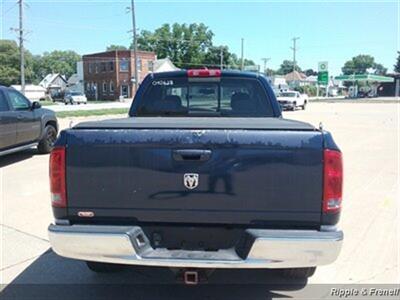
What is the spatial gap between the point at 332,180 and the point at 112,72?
66.3 m

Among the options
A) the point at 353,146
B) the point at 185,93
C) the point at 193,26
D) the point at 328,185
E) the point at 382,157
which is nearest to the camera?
the point at 328,185

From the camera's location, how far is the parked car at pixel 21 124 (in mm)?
9219

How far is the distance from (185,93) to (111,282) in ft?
7.65

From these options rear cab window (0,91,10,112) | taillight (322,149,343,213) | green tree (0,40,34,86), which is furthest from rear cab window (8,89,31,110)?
green tree (0,40,34,86)

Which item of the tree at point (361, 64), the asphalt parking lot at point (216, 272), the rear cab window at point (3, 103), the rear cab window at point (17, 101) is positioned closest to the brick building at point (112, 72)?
the rear cab window at point (17, 101)

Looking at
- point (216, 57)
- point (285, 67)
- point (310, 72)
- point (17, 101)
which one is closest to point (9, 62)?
point (216, 57)

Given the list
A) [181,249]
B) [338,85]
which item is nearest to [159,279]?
[181,249]

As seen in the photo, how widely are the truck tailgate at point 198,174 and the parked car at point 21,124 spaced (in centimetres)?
712

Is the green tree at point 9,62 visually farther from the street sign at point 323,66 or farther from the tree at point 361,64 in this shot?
the tree at point 361,64

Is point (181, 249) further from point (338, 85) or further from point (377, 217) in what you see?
point (338, 85)

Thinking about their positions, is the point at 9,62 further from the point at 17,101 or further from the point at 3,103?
the point at 3,103

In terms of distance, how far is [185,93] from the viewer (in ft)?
16.4

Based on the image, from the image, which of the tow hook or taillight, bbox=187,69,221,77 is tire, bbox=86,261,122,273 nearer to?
the tow hook

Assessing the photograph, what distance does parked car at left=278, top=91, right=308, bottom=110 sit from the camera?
37.1 metres
